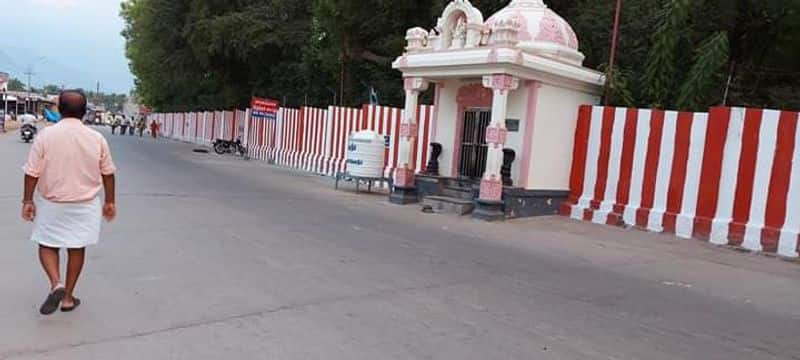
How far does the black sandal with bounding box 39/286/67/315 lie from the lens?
4.88m

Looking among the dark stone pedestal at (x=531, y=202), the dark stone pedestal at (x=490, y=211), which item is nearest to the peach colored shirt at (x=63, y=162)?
the dark stone pedestal at (x=490, y=211)

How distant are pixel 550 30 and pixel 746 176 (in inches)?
192

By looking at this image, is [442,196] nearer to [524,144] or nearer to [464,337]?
[524,144]

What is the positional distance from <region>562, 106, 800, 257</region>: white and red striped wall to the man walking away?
9.53 m

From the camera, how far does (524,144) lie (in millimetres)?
12789

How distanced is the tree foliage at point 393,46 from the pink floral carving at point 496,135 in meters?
2.83

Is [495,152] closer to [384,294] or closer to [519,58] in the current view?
[519,58]

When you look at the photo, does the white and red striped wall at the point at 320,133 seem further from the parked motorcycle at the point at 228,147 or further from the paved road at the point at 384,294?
the paved road at the point at 384,294

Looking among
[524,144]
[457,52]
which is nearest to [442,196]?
[524,144]

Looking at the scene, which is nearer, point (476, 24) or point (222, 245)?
point (222, 245)

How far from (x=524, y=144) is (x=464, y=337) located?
27.4ft

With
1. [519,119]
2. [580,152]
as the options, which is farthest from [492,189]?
[580,152]

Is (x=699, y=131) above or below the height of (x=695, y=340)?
above

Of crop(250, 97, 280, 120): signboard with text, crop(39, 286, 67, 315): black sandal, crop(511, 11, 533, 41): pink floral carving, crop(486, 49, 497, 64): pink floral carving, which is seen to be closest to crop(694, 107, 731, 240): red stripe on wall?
crop(486, 49, 497, 64): pink floral carving
